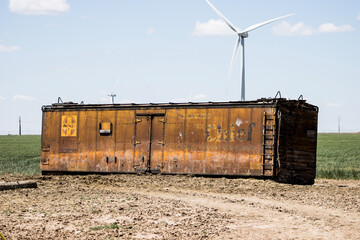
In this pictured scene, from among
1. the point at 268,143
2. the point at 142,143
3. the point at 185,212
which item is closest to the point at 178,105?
the point at 142,143

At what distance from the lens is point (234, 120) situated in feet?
66.2

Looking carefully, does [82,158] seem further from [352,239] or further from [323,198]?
[352,239]

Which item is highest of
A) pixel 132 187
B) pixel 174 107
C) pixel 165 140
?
pixel 174 107

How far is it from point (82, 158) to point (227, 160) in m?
7.26

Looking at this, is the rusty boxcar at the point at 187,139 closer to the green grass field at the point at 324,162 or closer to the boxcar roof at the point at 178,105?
the boxcar roof at the point at 178,105

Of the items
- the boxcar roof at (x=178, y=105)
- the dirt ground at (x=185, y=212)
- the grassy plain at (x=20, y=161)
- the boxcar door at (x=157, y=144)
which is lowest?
the grassy plain at (x=20, y=161)

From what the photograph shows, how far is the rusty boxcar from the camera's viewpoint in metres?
19.6

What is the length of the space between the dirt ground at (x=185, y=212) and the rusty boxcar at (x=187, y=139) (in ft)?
5.57

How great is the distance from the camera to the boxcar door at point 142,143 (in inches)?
853

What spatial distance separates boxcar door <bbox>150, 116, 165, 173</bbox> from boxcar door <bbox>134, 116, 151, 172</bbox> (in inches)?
7.4

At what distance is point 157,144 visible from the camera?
70.6 ft

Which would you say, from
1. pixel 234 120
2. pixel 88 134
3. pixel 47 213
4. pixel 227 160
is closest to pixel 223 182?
pixel 227 160

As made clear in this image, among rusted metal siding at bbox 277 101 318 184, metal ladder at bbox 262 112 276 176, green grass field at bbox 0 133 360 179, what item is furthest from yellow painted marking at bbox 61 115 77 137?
rusted metal siding at bbox 277 101 318 184

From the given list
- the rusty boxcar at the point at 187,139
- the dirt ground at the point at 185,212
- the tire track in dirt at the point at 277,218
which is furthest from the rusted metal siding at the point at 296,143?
the tire track in dirt at the point at 277,218
